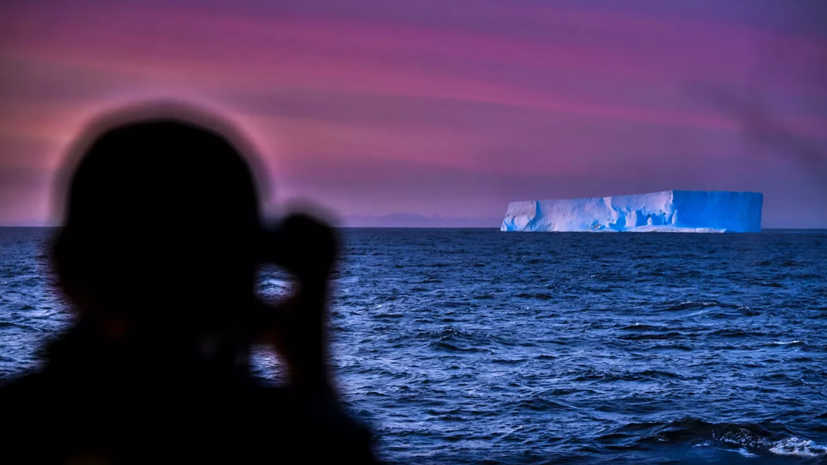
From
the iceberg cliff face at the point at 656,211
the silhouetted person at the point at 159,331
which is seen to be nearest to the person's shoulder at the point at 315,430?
the silhouetted person at the point at 159,331

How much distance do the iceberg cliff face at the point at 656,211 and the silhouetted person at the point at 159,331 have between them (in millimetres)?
129664

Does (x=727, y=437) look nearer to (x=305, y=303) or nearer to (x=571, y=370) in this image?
(x=571, y=370)

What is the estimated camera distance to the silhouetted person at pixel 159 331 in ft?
2.59

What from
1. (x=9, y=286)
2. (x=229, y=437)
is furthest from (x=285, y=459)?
(x=9, y=286)

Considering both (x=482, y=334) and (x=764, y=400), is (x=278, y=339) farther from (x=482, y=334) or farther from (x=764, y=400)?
(x=482, y=334)

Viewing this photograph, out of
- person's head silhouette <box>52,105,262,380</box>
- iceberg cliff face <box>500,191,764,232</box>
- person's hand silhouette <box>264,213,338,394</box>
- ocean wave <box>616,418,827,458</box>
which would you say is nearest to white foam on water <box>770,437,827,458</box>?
ocean wave <box>616,418,827,458</box>

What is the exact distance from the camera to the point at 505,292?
124 feet

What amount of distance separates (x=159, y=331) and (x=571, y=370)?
16.6 m

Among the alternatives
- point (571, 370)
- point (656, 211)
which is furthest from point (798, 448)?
point (656, 211)

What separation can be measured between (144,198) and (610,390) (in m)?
14.9

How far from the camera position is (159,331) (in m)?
0.80

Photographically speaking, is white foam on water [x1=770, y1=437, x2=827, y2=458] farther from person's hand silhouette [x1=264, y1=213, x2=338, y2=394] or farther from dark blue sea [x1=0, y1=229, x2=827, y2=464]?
person's hand silhouette [x1=264, y1=213, x2=338, y2=394]

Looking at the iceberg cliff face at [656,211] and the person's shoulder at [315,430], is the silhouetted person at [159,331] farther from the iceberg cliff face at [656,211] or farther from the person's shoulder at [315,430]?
the iceberg cliff face at [656,211]

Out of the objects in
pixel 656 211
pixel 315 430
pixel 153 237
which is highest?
pixel 656 211
